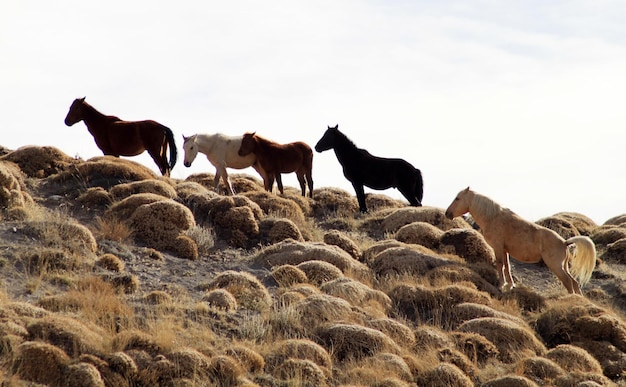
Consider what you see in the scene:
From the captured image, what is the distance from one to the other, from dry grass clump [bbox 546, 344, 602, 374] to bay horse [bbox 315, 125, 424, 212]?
35.6 feet

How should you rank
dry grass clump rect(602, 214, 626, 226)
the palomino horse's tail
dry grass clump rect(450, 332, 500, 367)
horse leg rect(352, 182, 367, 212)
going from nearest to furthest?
dry grass clump rect(450, 332, 500, 367) < the palomino horse's tail < horse leg rect(352, 182, 367, 212) < dry grass clump rect(602, 214, 626, 226)

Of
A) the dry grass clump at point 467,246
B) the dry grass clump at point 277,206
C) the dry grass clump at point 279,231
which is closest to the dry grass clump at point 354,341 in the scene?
the dry grass clump at point 279,231

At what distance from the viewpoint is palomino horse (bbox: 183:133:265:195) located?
29141 mm

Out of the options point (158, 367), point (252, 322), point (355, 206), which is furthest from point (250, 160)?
point (158, 367)

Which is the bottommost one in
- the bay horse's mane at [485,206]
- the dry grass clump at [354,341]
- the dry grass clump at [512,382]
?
the dry grass clump at [512,382]

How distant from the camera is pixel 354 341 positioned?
18.5m

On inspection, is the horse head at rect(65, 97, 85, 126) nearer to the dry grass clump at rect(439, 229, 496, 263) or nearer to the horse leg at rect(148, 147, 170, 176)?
the horse leg at rect(148, 147, 170, 176)

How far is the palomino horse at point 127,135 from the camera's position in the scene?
95.9ft

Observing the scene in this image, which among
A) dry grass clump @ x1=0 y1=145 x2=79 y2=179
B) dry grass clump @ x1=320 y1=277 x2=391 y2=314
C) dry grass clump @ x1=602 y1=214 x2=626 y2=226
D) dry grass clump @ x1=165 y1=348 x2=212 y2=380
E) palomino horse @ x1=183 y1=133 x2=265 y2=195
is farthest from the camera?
dry grass clump @ x1=602 y1=214 x2=626 y2=226

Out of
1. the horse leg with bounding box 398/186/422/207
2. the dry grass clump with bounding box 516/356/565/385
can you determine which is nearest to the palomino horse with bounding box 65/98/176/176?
the horse leg with bounding box 398/186/422/207

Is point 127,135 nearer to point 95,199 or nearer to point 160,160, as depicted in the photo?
point 160,160

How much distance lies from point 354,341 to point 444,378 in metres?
1.69

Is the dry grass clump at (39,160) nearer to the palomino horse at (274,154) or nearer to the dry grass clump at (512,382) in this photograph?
the palomino horse at (274,154)

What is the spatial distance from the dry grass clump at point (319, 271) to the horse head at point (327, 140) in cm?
841
